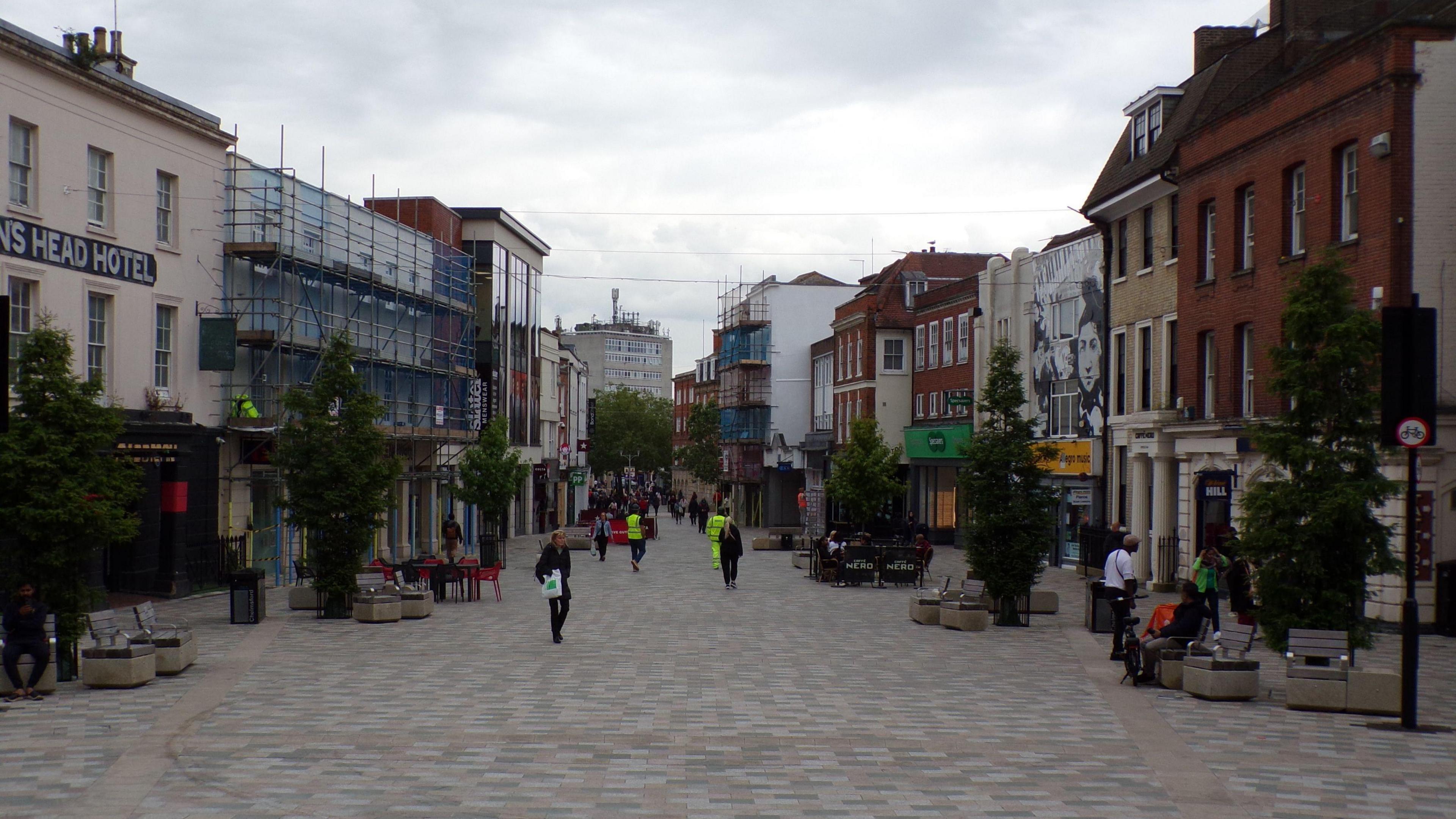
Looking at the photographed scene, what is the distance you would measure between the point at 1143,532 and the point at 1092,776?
2360 cm

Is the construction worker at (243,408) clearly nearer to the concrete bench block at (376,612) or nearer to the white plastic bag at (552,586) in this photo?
the concrete bench block at (376,612)

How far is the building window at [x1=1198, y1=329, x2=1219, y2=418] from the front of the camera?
2991 centimetres

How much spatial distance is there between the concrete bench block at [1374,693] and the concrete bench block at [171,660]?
13379 mm

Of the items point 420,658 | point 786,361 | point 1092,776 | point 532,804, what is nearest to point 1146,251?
point 420,658

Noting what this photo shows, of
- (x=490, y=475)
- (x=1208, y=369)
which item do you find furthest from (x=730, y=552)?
(x=490, y=475)

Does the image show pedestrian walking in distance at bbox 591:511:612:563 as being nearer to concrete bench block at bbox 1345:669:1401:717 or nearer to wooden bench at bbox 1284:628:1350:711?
wooden bench at bbox 1284:628:1350:711

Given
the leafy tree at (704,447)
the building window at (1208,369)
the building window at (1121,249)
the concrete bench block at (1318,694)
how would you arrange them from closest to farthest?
the concrete bench block at (1318,694), the building window at (1208,369), the building window at (1121,249), the leafy tree at (704,447)

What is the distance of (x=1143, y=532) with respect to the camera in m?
33.5

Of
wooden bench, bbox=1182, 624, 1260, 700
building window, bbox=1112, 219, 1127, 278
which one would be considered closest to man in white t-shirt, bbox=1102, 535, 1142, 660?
Answer: wooden bench, bbox=1182, 624, 1260, 700

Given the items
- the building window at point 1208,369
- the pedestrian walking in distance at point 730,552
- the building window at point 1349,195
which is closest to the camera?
the building window at point 1349,195

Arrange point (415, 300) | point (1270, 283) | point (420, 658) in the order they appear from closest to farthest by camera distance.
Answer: point (420, 658) < point (1270, 283) < point (415, 300)

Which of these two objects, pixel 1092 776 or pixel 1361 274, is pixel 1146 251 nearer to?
pixel 1361 274

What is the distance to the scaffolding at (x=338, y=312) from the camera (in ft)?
100

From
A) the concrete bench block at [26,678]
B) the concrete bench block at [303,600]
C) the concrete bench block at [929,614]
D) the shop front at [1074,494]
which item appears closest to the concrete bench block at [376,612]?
the concrete bench block at [303,600]
